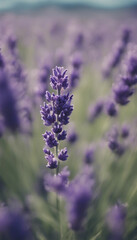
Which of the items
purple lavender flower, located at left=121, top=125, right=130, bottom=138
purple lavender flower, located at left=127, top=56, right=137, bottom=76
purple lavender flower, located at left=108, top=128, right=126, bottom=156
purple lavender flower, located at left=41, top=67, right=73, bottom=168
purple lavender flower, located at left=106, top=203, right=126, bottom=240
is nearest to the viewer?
purple lavender flower, located at left=106, top=203, right=126, bottom=240

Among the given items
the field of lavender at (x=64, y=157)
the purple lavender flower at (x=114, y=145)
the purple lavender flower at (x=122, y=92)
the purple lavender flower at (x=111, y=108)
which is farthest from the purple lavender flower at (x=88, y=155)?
the purple lavender flower at (x=122, y=92)

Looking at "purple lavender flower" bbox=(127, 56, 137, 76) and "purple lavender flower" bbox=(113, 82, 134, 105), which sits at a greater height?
"purple lavender flower" bbox=(127, 56, 137, 76)

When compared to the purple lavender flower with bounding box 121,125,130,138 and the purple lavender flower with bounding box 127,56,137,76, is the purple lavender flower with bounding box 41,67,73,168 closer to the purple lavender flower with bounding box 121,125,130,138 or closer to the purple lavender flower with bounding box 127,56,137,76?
the purple lavender flower with bounding box 127,56,137,76

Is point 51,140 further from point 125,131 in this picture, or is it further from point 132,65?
point 125,131

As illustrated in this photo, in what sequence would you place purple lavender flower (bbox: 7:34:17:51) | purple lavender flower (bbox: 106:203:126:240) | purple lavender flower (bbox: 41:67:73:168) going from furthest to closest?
purple lavender flower (bbox: 7:34:17:51) < purple lavender flower (bbox: 41:67:73:168) < purple lavender flower (bbox: 106:203:126:240)

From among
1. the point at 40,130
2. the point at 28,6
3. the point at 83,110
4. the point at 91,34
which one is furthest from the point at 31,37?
the point at 28,6

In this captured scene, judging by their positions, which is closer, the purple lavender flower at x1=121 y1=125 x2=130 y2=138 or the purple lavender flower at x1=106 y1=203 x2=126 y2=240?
the purple lavender flower at x1=106 y1=203 x2=126 y2=240

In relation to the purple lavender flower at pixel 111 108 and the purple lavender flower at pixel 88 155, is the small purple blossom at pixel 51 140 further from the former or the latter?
the purple lavender flower at pixel 88 155

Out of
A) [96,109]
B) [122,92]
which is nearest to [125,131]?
[122,92]

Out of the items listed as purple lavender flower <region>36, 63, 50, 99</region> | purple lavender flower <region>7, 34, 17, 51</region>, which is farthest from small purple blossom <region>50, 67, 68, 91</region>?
purple lavender flower <region>7, 34, 17, 51</region>

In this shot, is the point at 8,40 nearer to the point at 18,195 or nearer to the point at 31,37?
the point at 18,195

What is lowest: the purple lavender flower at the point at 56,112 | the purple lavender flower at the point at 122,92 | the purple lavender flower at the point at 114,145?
the purple lavender flower at the point at 56,112
